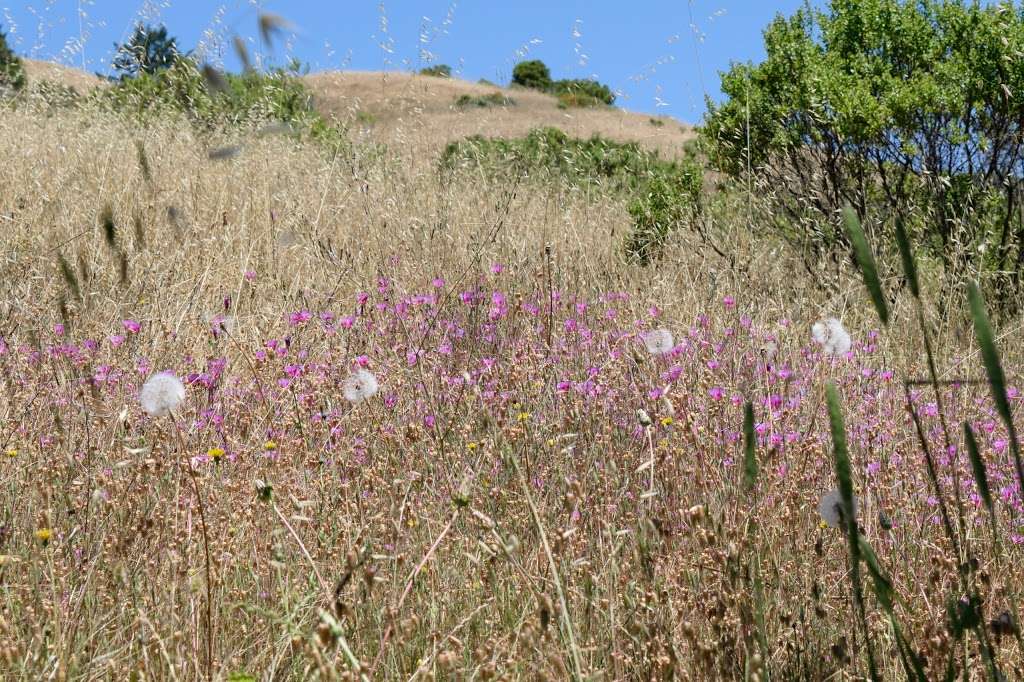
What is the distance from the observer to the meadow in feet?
5.13

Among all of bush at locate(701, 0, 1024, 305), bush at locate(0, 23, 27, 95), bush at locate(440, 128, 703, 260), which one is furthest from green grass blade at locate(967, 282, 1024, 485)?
bush at locate(0, 23, 27, 95)

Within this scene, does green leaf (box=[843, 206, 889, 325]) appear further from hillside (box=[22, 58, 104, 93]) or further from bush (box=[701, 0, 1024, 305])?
hillside (box=[22, 58, 104, 93])

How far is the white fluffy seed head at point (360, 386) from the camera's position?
236 cm

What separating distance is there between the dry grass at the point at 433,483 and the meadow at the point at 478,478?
1 centimetres

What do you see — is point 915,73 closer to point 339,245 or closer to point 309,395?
point 339,245

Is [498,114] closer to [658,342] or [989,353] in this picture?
[658,342]

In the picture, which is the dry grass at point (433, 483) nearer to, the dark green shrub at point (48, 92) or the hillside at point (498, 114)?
the dark green shrub at point (48, 92)

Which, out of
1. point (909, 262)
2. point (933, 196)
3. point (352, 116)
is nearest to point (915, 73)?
point (933, 196)

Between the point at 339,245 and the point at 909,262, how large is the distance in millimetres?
5118

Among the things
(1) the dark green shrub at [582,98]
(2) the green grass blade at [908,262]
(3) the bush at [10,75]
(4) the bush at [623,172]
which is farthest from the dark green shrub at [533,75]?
(2) the green grass blade at [908,262]

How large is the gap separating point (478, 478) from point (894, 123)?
4.09 m

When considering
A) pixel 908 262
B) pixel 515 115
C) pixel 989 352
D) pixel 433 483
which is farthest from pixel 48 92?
pixel 515 115

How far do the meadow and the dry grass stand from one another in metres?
0.01

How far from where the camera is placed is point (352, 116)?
6207 millimetres
